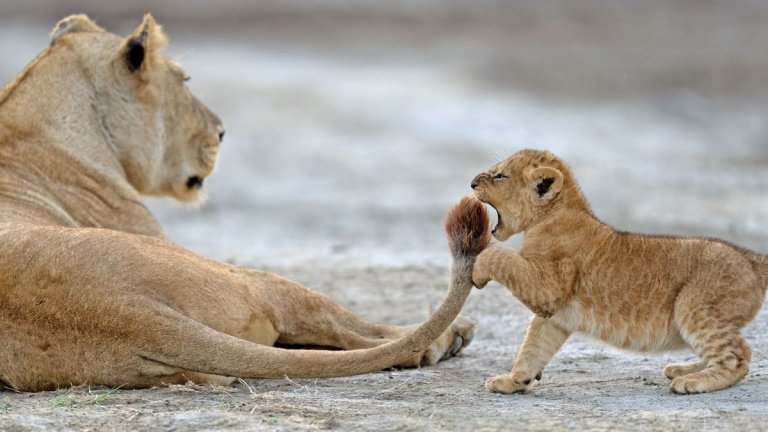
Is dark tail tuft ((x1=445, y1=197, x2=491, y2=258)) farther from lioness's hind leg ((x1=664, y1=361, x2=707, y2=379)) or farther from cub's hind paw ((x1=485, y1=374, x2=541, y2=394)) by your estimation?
lioness's hind leg ((x1=664, y1=361, x2=707, y2=379))

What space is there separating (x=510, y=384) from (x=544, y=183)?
71 centimetres

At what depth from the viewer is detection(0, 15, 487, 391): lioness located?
189 inches

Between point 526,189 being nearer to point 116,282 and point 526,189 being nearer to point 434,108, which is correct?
point 116,282

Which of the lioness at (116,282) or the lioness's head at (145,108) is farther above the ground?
the lioness's head at (145,108)

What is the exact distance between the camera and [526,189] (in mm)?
5082

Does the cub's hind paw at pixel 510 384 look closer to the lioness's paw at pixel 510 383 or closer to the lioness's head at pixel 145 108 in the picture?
the lioness's paw at pixel 510 383

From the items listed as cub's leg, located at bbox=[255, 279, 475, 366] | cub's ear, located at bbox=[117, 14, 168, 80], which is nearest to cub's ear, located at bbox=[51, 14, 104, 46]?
cub's ear, located at bbox=[117, 14, 168, 80]

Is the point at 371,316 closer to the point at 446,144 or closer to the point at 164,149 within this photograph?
the point at 164,149

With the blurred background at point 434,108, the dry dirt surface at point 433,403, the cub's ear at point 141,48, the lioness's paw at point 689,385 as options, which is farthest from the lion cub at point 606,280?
the blurred background at point 434,108

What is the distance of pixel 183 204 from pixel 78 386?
7.98ft

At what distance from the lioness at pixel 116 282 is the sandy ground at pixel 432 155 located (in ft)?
0.40

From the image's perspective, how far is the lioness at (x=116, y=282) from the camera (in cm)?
480

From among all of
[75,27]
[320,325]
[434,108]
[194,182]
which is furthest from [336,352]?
[434,108]

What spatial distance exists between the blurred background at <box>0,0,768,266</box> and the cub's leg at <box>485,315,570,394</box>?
3.83m
